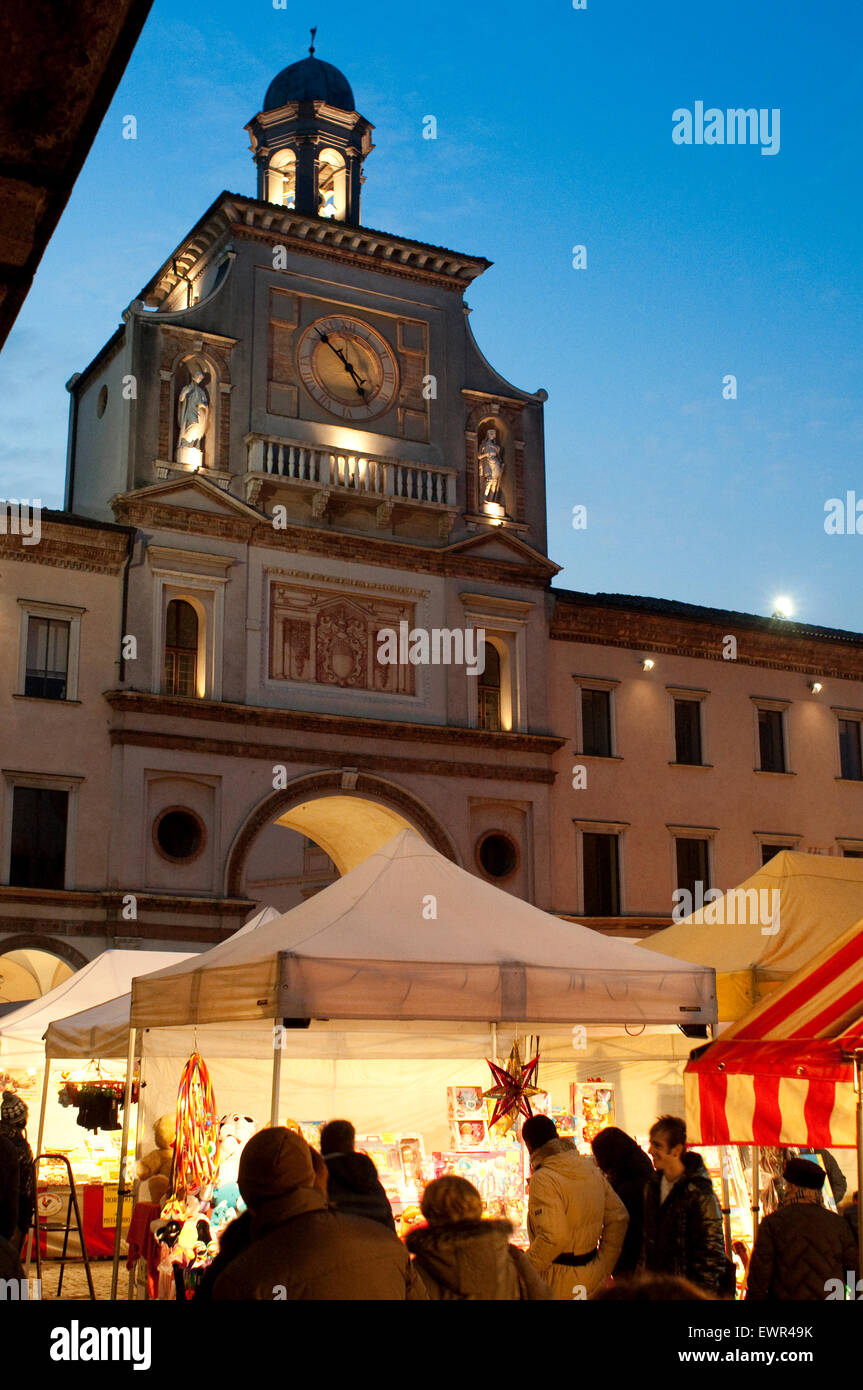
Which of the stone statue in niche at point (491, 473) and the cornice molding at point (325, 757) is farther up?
the stone statue in niche at point (491, 473)

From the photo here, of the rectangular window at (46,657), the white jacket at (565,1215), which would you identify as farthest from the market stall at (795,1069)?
the rectangular window at (46,657)

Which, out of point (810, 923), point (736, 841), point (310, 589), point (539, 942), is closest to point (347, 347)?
point (310, 589)

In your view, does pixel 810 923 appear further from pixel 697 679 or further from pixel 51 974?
pixel 697 679

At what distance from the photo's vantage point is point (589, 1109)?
11.8m

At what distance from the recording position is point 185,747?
88.8 ft

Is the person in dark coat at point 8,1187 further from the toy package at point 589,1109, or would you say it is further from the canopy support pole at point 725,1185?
the toy package at point 589,1109

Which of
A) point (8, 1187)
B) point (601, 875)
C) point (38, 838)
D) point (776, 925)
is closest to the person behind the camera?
point (8, 1187)

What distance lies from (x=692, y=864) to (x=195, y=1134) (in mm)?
23472

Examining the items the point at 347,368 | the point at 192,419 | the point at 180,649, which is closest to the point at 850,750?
the point at 347,368

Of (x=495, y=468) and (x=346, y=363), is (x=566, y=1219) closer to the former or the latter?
(x=346, y=363)

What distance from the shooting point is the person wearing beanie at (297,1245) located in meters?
4.34

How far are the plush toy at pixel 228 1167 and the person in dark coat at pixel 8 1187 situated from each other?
225cm

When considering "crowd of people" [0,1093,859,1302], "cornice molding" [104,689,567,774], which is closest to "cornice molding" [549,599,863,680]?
"cornice molding" [104,689,567,774]

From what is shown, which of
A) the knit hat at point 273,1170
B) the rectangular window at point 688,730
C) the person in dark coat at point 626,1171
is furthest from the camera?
the rectangular window at point 688,730
